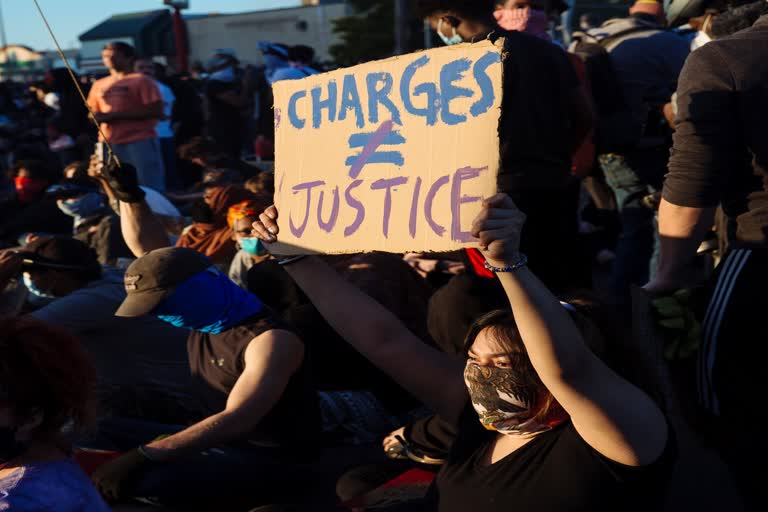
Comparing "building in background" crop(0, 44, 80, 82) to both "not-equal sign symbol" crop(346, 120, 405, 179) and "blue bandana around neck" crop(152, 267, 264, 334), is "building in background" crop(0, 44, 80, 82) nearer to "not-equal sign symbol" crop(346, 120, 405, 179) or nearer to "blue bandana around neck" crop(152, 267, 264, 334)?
"blue bandana around neck" crop(152, 267, 264, 334)

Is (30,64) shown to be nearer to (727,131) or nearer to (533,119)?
(533,119)

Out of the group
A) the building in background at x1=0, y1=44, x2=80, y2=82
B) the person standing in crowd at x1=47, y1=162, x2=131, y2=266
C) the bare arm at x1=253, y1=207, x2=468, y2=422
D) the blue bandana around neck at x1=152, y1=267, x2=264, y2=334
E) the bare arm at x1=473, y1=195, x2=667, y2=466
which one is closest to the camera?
the bare arm at x1=473, y1=195, x2=667, y2=466

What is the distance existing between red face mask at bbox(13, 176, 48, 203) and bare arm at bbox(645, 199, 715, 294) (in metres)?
6.12

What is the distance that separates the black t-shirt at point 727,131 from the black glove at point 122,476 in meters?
2.10

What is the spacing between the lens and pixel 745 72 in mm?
2324

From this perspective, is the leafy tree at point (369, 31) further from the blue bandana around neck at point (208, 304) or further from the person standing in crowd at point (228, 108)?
the blue bandana around neck at point (208, 304)

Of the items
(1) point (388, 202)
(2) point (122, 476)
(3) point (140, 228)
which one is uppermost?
(1) point (388, 202)

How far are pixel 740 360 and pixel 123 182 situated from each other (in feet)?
10.2

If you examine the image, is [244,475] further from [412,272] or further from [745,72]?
[745,72]

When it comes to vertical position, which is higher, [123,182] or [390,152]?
[390,152]

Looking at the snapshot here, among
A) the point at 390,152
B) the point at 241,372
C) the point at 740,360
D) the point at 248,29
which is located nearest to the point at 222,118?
the point at 241,372

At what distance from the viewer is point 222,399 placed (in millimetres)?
3555

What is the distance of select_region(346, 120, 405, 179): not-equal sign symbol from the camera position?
2213 mm

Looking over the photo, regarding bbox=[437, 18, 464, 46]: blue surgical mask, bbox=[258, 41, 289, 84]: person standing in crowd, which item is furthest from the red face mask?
bbox=[437, 18, 464, 46]: blue surgical mask
